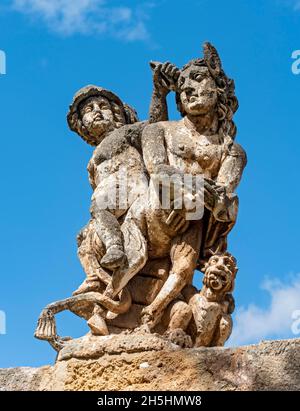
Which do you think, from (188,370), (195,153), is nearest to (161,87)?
(195,153)

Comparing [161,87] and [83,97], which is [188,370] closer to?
[161,87]

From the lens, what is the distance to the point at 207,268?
9367 mm

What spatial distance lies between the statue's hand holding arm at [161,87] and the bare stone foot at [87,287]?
1849 mm

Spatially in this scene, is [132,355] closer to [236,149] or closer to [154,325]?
→ [154,325]

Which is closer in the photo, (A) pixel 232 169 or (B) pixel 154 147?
(A) pixel 232 169

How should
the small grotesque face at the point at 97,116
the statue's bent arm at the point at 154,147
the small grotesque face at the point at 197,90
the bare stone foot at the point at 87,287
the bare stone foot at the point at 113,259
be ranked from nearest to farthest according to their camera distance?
the bare stone foot at the point at 113,259, the bare stone foot at the point at 87,287, the statue's bent arm at the point at 154,147, the small grotesque face at the point at 197,90, the small grotesque face at the point at 97,116

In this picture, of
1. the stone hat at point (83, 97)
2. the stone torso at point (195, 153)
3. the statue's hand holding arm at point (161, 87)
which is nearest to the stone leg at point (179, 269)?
the stone torso at point (195, 153)

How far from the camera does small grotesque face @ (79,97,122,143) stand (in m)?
10.8

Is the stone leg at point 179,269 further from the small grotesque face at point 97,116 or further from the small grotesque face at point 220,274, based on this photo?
the small grotesque face at point 97,116

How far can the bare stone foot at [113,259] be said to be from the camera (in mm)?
9430

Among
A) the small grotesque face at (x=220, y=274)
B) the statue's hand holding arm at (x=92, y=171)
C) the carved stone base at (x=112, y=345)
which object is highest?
the statue's hand holding arm at (x=92, y=171)

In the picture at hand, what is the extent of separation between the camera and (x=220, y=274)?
9.28m

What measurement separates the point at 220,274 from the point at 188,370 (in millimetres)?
1051
